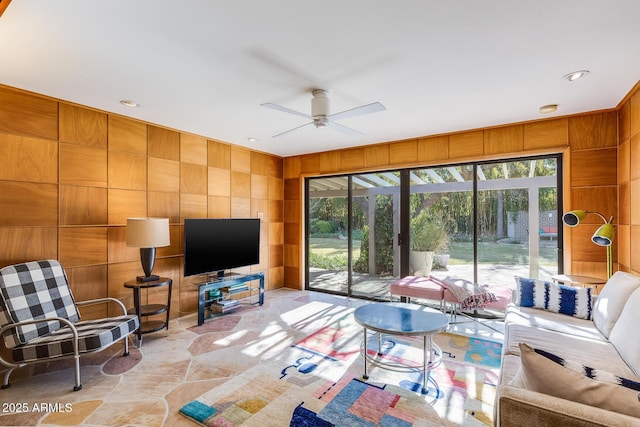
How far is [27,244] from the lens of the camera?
2984 mm

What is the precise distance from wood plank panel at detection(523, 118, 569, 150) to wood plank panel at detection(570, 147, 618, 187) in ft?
0.68

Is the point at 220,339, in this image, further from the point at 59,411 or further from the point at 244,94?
the point at 244,94

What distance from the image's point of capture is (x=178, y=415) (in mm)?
2152

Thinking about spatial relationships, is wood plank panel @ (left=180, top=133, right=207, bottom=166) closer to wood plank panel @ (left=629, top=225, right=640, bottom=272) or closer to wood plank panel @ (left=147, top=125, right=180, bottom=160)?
wood plank panel @ (left=147, top=125, right=180, bottom=160)

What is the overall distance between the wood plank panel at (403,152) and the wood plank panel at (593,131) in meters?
1.86

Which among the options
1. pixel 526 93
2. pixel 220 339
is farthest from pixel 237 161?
pixel 526 93

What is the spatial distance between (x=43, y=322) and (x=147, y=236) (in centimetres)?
112

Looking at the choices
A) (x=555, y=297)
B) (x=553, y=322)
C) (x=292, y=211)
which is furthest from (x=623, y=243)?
(x=292, y=211)

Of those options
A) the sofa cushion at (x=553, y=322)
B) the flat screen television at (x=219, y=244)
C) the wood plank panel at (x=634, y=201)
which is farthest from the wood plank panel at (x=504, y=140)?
the flat screen television at (x=219, y=244)

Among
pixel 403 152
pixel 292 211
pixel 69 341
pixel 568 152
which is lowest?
pixel 69 341

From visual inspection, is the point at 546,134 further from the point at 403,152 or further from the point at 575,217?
the point at 403,152

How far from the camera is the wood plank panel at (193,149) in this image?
14.3 ft

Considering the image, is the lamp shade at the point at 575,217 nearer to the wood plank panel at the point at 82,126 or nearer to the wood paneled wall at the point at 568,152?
the wood paneled wall at the point at 568,152

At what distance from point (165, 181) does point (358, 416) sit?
3655 mm
